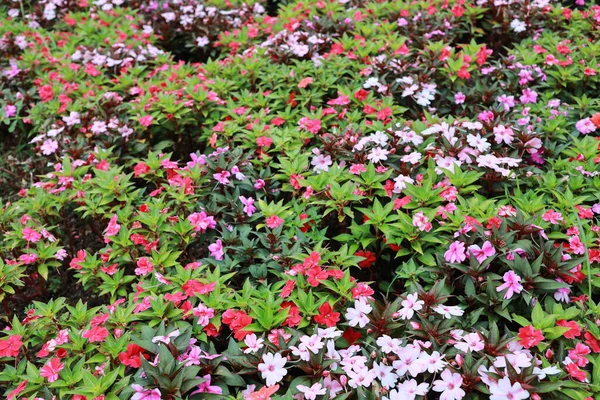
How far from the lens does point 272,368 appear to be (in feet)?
6.85

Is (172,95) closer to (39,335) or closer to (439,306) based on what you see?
(39,335)

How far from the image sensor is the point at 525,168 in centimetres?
303

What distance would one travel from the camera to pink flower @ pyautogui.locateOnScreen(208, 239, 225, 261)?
273 cm

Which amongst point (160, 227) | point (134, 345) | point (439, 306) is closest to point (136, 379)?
point (134, 345)

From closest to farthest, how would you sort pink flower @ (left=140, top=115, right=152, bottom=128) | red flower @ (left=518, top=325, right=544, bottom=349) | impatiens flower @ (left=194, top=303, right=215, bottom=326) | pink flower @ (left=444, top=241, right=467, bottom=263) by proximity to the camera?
red flower @ (left=518, top=325, right=544, bottom=349) → impatiens flower @ (left=194, top=303, right=215, bottom=326) → pink flower @ (left=444, top=241, right=467, bottom=263) → pink flower @ (left=140, top=115, right=152, bottom=128)

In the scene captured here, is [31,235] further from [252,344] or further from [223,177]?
[252,344]

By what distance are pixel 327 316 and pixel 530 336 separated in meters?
0.77

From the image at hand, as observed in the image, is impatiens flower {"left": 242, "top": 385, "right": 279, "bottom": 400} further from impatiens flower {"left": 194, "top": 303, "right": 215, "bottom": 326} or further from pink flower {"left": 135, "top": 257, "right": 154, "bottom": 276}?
pink flower {"left": 135, "top": 257, "right": 154, "bottom": 276}

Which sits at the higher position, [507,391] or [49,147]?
[507,391]

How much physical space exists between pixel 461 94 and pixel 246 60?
1517mm

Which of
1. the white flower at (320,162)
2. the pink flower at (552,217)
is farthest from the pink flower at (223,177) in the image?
the pink flower at (552,217)

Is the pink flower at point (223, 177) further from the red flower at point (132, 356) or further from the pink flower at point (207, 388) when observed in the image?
the pink flower at point (207, 388)

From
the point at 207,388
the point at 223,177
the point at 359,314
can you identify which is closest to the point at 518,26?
the point at 223,177

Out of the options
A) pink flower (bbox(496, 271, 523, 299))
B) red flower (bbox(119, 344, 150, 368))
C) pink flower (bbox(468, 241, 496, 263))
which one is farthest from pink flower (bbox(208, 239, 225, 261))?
pink flower (bbox(496, 271, 523, 299))
